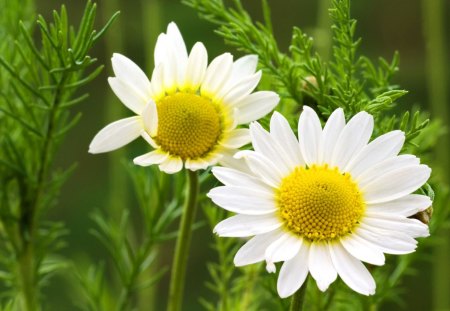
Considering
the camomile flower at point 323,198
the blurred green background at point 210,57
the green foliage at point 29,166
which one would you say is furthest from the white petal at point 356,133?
the blurred green background at point 210,57

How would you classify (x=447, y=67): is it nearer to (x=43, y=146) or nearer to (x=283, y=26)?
(x=283, y=26)

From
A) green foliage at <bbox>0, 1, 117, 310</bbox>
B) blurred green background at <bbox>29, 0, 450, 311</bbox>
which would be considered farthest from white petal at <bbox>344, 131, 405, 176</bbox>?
blurred green background at <bbox>29, 0, 450, 311</bbox>

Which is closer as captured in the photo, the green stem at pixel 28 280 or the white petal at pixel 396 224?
the white petal at pixel 396 224

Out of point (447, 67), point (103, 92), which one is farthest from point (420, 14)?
point (103, 92)

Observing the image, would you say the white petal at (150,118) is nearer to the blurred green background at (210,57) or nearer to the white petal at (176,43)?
the white petal at (176,43)

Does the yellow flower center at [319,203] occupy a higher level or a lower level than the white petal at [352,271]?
higher
